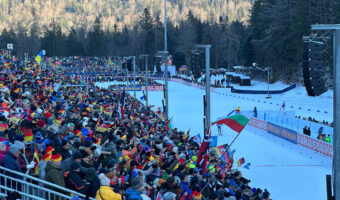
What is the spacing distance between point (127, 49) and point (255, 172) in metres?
123

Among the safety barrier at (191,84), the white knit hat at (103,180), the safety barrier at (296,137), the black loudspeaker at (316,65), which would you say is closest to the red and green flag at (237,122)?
the black loudspeaker at (316,65)

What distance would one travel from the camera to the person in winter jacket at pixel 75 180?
6613 millimetres

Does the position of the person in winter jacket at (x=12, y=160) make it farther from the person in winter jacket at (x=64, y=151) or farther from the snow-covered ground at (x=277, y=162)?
the snow-covered ground at (x=277, y=162)

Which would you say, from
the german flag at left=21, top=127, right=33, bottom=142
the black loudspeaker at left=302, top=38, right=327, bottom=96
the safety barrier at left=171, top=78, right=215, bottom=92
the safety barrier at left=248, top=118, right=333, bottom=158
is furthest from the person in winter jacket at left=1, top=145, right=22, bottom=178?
the safety barrier at left=171, top=78, right=215, bottom=92

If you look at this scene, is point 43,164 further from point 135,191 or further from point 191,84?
point 191,84

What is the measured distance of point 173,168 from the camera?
912 centimetres

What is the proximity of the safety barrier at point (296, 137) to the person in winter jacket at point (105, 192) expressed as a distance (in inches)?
587

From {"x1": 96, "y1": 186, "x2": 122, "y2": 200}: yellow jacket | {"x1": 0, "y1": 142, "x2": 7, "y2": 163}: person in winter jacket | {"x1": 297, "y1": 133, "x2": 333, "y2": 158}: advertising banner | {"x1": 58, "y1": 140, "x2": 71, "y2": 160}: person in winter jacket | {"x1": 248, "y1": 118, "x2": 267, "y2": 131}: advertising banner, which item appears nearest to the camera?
{"x1": 96, "y1": 186, "x2": 122, "y2": 200}: yellow jacket

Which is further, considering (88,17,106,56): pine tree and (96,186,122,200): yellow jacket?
(88,17,106,56): pine tree

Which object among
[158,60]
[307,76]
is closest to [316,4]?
[158,60]

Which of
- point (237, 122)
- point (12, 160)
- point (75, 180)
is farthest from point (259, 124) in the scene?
point (12, 160)

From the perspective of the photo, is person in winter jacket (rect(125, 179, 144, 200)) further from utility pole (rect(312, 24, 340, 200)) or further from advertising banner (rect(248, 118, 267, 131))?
advertising banner (rect(248, 118, 267, 131))

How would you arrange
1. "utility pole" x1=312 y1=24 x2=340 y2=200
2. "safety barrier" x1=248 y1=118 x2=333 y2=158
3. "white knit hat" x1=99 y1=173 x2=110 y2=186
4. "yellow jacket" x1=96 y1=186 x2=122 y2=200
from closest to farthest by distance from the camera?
"yellow jacket" x1=96 y1=186 x2=122 y2=200
"white knit hat" x1=99 y1=173 x2=110 y2=186
"utility pole" x1=312 y1=24 x2=340 y2=200
"safety barrier" x1=248 y1=118 x2=333 y2=158

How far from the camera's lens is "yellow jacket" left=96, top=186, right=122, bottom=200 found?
6254 millimetres
